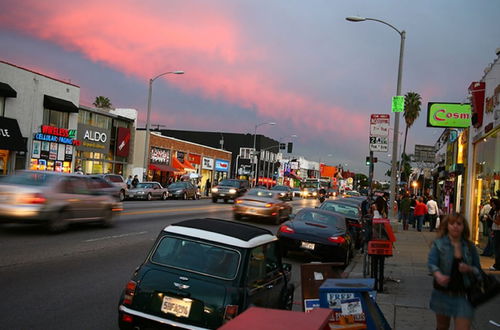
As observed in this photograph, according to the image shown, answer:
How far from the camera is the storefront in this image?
31.2 metres

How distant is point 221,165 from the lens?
241ft

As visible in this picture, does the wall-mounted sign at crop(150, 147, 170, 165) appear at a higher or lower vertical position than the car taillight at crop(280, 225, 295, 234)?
higher

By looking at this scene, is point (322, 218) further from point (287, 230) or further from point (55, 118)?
point (55, 118)

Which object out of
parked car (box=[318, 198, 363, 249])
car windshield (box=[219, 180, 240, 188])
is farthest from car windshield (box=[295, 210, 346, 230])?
car windshield (box=[219, 180, 240, 188])

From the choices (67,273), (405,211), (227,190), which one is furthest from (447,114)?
(227,190)

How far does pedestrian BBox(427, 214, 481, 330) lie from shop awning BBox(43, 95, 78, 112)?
34443 mm

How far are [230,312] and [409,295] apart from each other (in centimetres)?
547

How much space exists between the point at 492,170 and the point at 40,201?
544 inches

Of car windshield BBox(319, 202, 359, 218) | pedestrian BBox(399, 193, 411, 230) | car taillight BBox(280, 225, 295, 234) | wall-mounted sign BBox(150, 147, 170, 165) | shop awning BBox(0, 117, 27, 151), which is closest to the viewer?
car taillight BBox(280, 225, 295, 234)

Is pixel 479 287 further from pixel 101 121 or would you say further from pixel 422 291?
pixel 101 121

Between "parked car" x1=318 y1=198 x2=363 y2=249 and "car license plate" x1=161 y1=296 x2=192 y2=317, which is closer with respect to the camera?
"car license plate" x1=161 y1=296 x2=192 y2=317

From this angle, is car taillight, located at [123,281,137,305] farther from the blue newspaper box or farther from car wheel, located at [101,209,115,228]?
car wheel, located at [101,209,115,228]

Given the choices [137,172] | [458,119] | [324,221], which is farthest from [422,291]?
[137,172]

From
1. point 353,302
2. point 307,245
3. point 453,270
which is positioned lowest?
point 307,245
